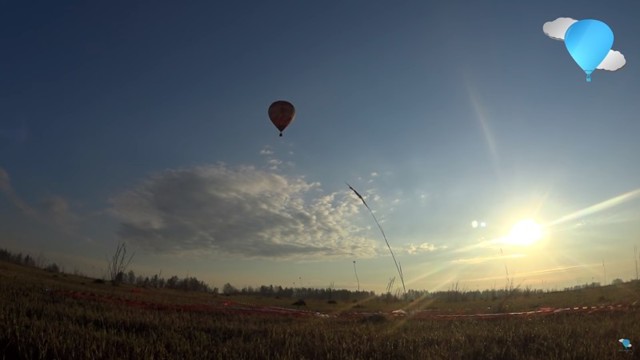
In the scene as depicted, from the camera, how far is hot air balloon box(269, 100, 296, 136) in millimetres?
28969

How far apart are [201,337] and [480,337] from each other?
4912 millimetres

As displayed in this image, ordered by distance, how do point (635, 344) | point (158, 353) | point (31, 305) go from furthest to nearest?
point (31, 305) → point (635, 344) → point (158, 353)

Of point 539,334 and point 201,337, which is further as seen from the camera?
point 539,334

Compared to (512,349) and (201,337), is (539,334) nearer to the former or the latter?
(512,349)

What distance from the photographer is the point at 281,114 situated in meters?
29.0

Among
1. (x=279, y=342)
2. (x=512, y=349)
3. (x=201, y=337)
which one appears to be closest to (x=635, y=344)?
(x=512, y=349)

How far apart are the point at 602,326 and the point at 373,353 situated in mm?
6322

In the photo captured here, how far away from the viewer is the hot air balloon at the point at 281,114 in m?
29.0

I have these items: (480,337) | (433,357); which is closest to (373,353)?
(433,357)

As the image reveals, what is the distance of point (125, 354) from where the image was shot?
5.93 metres

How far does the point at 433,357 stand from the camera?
6207 millimetres

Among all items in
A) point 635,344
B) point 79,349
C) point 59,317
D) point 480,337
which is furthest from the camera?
point 59,317

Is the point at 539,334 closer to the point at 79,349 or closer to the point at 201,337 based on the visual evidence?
the point at 201,337

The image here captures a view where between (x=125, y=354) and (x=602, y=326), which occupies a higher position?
(x=602, y=326)
